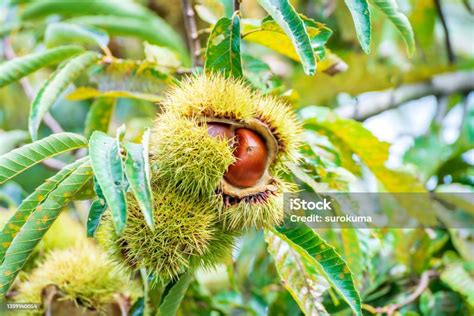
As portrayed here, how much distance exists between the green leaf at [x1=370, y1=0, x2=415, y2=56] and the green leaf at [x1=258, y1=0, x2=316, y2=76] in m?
0.20

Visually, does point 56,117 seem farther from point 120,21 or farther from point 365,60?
point 365,60

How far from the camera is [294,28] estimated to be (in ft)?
3.87

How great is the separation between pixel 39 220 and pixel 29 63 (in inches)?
22.8

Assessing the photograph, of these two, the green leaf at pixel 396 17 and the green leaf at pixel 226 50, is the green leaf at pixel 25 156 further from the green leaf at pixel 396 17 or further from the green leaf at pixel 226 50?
the green leaf at pixel 396 17

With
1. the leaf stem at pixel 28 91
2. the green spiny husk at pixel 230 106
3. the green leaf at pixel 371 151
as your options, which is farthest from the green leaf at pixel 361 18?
the leaf stem at pixel 28 91

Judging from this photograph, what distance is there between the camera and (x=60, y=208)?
121 centimetres

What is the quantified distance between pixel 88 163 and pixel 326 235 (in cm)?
79

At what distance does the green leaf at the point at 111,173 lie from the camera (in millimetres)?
989

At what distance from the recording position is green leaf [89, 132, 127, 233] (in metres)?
0.99

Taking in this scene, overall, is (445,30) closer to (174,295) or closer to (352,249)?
(352,249)

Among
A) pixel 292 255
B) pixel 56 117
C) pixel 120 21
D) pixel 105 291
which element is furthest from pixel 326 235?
pixel 56 117

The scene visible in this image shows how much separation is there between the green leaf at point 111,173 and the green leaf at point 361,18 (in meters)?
0.46

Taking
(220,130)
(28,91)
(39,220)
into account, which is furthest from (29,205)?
(28,91)

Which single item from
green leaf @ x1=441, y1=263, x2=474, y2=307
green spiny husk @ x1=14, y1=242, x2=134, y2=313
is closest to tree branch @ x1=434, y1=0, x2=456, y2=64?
green leaf @ x1=441, y1=263, x2=474, y2=307
